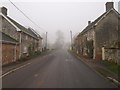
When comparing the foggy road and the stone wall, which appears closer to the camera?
the foggy road

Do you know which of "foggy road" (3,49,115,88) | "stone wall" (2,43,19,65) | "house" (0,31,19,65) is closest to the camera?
"foggy road" (3,49,115,88)

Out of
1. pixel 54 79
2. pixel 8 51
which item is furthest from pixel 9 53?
pixel 54 79

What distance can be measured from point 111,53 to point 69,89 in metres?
19.6

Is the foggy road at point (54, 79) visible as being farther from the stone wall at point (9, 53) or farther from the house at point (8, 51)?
the stone wall at point (9, 53)

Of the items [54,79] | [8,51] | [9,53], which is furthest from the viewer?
[9,53]

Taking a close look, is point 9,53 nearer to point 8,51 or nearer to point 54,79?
point 8,51

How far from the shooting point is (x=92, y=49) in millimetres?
36938

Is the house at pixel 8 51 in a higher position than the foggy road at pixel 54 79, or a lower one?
higher

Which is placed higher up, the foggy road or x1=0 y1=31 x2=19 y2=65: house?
x1=0 y1=31 x2=19 y2=65: house

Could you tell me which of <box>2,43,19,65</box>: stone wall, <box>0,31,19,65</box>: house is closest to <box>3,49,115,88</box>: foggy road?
<box>0,31,19,65</box>: house

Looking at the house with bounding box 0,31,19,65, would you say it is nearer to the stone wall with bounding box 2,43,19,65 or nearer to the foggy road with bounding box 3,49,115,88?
the stone wall with bounding box 2,43,19,65

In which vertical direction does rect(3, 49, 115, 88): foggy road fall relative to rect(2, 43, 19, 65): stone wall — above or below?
below

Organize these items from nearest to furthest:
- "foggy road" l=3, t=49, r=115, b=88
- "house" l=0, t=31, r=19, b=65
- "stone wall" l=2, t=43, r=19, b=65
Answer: "foggy road" l=3, t=49, r=115, b=88, "house" l=0, t=31, r=19, b=65, "stone wall" l=2, t=43, r=19, b=65

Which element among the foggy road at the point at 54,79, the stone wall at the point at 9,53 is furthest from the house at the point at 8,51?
the foggy road at the point at 54,79
